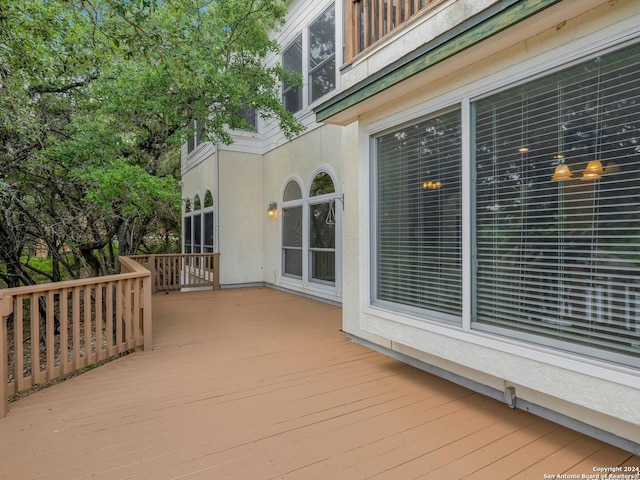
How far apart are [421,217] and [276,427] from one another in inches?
83.9

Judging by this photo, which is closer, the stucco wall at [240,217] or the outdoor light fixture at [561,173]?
the outdoor light fixture at [561,173]

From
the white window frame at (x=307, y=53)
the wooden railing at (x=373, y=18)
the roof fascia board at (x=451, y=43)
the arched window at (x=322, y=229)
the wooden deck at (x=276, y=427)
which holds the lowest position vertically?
the wooden deck at (x=276, y=427)

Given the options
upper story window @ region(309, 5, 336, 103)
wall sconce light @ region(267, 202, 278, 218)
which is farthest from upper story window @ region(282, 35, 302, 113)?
wall sconce light @ region(267, 202, 278, 218)

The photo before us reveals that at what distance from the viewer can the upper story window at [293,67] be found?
8062mm

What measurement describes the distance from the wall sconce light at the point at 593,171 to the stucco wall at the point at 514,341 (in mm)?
666

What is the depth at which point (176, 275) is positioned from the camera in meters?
8.73

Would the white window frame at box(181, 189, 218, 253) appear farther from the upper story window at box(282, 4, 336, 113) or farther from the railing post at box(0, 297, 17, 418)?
the railing post at box(0, 297, 17, 418)

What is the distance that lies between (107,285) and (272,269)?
5.31 m

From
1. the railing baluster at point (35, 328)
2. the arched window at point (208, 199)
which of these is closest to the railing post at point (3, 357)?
the railing baluster at point (35, 328)

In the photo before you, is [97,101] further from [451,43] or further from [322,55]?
[451,43]

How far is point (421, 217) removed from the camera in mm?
3229

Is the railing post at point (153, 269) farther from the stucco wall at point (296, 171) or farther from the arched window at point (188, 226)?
the arched window at point (188, 226)

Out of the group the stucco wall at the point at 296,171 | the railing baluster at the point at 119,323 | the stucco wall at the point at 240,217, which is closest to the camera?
the railing baluster at the point at 119,323

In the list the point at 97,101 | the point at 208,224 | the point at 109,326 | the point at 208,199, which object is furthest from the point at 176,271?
the point at 109,326
